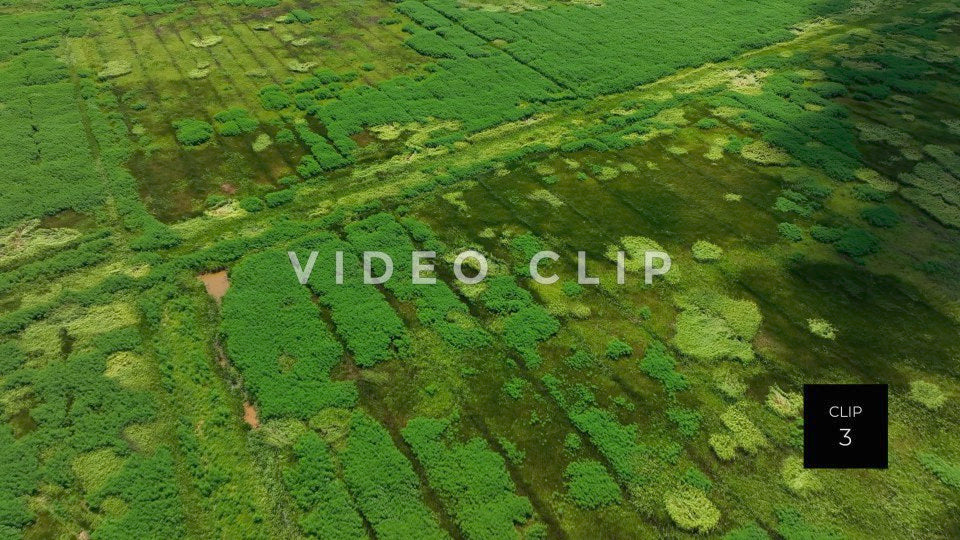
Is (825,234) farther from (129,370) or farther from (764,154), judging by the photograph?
(129,370)

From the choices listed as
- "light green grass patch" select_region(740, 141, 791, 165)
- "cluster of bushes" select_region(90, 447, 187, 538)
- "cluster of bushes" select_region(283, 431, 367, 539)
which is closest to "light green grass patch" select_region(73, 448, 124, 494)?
"cluster of bushes" select_region(90, 447, 187, 538)

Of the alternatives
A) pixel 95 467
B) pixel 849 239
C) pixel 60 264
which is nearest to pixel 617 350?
pixel 849 239

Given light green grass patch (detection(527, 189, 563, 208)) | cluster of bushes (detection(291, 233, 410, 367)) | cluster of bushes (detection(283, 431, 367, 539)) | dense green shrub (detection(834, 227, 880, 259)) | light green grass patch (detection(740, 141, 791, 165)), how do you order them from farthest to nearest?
1. light green grass patch (detection(740, 141, 791, 165))
2. light green grass patch (detection(527, 189, 563, 208))
3. dense green shrub (detection(834, 227, 880, 259))
4. cluster of bushes (detection(291, 233, 410, 367))
5. cluster of bushes (detection(283, 431, 367, 539))

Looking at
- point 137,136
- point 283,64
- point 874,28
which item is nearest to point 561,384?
point 137,136

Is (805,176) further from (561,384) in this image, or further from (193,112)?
(193,112)

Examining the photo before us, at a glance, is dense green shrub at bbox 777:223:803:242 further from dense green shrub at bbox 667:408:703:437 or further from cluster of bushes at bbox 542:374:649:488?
cluster of bushes at bbox 542:374:649:488

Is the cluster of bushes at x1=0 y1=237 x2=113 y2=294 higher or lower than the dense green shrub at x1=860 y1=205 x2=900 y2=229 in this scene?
lower
